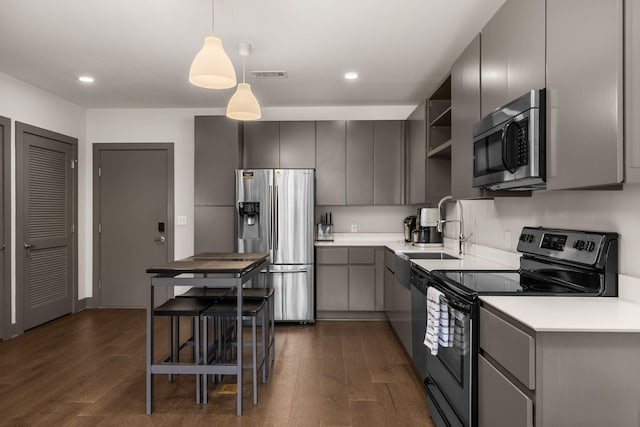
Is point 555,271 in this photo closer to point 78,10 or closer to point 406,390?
point 406,390

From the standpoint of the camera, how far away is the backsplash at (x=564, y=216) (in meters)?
1.78

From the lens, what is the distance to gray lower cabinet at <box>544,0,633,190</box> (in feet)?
4.53

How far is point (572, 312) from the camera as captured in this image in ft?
4.94

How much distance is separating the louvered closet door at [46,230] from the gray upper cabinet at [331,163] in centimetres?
298

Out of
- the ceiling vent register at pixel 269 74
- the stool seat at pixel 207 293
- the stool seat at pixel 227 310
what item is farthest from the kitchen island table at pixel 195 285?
the ceiling vent register at pixel 269 74

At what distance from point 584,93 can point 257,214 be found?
140 inches

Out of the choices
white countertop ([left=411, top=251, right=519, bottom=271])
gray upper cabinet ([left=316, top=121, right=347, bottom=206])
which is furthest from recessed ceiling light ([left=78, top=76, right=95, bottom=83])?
white countertop ([left=411, top=251, right=519, bottom=271])

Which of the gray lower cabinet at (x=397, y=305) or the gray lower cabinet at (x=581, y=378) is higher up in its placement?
the gray lower cabinet at (x=581, y=378)

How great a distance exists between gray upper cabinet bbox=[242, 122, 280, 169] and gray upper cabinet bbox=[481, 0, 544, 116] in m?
2.90

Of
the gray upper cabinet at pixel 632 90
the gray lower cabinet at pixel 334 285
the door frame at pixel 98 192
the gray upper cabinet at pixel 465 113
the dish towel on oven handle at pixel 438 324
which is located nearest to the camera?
the gray upper cabinet at pixel 632 90

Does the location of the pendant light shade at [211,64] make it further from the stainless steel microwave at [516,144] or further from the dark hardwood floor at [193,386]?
the dark hardwood floor at [193,386]

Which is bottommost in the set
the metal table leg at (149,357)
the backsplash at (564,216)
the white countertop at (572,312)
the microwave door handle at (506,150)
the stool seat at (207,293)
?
the metal table leg at (149,357)

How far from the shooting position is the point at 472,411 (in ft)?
5.91

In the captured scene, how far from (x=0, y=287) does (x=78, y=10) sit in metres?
2.81
